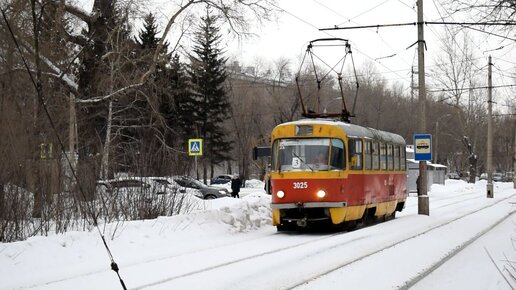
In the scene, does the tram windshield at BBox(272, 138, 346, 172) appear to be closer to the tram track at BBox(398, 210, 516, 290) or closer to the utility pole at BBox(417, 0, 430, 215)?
the tram track at BBox(398, 210, 516, 290)

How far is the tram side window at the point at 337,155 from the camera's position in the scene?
16.6m

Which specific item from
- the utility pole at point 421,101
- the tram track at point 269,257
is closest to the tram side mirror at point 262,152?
the tram track at point 269,257

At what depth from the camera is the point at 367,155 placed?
18.6 m

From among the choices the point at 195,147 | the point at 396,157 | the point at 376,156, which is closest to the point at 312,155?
the point at 376,156

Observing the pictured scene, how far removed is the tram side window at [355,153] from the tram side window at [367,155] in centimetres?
49

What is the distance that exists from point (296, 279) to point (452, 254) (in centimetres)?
441

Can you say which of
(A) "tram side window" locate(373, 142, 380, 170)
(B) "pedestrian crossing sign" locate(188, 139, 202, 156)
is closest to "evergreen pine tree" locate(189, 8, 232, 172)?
(B) "pedestrian crossing sign" locate(188, 139, 202, 156)

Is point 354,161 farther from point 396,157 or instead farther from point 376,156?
point 396,157

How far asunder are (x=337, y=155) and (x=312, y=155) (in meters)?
0.67

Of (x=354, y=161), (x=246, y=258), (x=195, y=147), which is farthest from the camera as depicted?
(x=195, y=147)

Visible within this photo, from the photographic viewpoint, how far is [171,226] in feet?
47.7

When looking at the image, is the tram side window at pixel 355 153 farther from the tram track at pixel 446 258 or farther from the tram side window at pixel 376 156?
the tram track at pixel 446 258

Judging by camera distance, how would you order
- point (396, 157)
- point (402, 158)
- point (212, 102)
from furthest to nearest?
1. point (212, 102)
2. point (402, 158)
3. point (396, 157)

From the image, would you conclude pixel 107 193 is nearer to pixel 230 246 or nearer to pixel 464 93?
pixel 230 246
